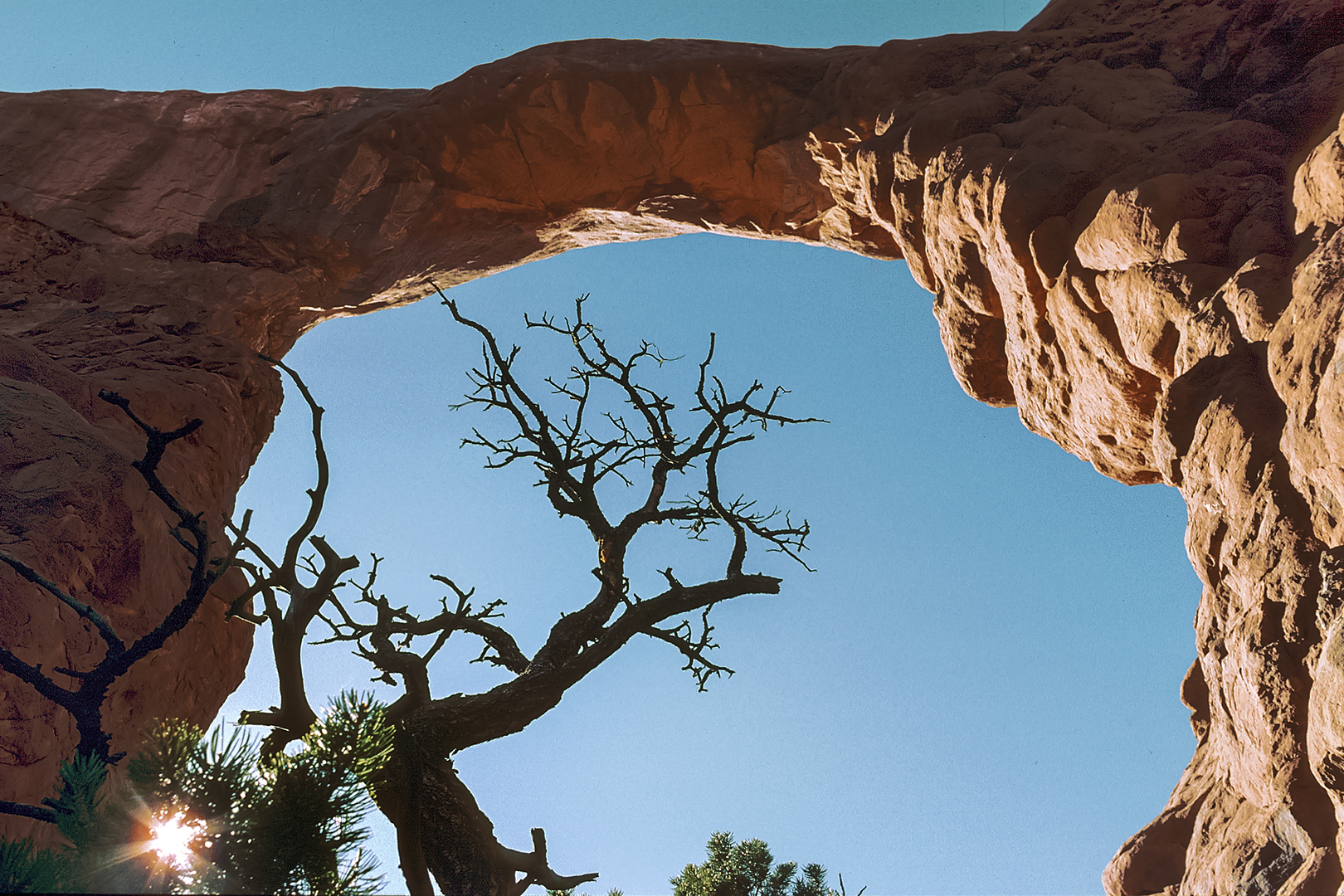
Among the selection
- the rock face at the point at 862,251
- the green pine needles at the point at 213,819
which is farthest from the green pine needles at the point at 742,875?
the green pine needles at the point at 213,819

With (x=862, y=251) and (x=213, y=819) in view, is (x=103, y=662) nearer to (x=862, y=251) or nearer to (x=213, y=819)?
(x=213, y=819)

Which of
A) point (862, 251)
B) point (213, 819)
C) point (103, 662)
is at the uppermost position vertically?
point (862, 251)

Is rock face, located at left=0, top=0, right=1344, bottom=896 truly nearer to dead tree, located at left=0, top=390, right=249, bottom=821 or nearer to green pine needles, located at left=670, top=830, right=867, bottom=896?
dead tree, located at left=0, top=390, right=249, bottom=821

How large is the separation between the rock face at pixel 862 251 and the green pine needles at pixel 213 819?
2146 mm

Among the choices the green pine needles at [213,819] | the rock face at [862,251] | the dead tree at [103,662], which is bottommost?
the green pine needles at [213,819]

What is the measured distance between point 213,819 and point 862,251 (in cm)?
722

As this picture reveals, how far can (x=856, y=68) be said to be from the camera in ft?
23.2

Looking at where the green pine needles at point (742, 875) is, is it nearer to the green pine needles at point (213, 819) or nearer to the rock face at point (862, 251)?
the rock face at point (862, 251)

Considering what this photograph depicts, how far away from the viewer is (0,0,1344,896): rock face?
3264 mm

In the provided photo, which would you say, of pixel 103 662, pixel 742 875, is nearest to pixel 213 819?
pixel 103 662

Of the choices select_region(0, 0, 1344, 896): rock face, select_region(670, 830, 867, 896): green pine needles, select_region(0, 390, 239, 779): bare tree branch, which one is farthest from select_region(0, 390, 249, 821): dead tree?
select_region(670, 830, 867, 896): green pine needles

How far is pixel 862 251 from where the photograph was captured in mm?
8062

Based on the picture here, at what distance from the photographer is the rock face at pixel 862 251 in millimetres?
3264

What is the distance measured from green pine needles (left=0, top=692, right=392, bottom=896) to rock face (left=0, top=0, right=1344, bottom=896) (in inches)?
84.5
